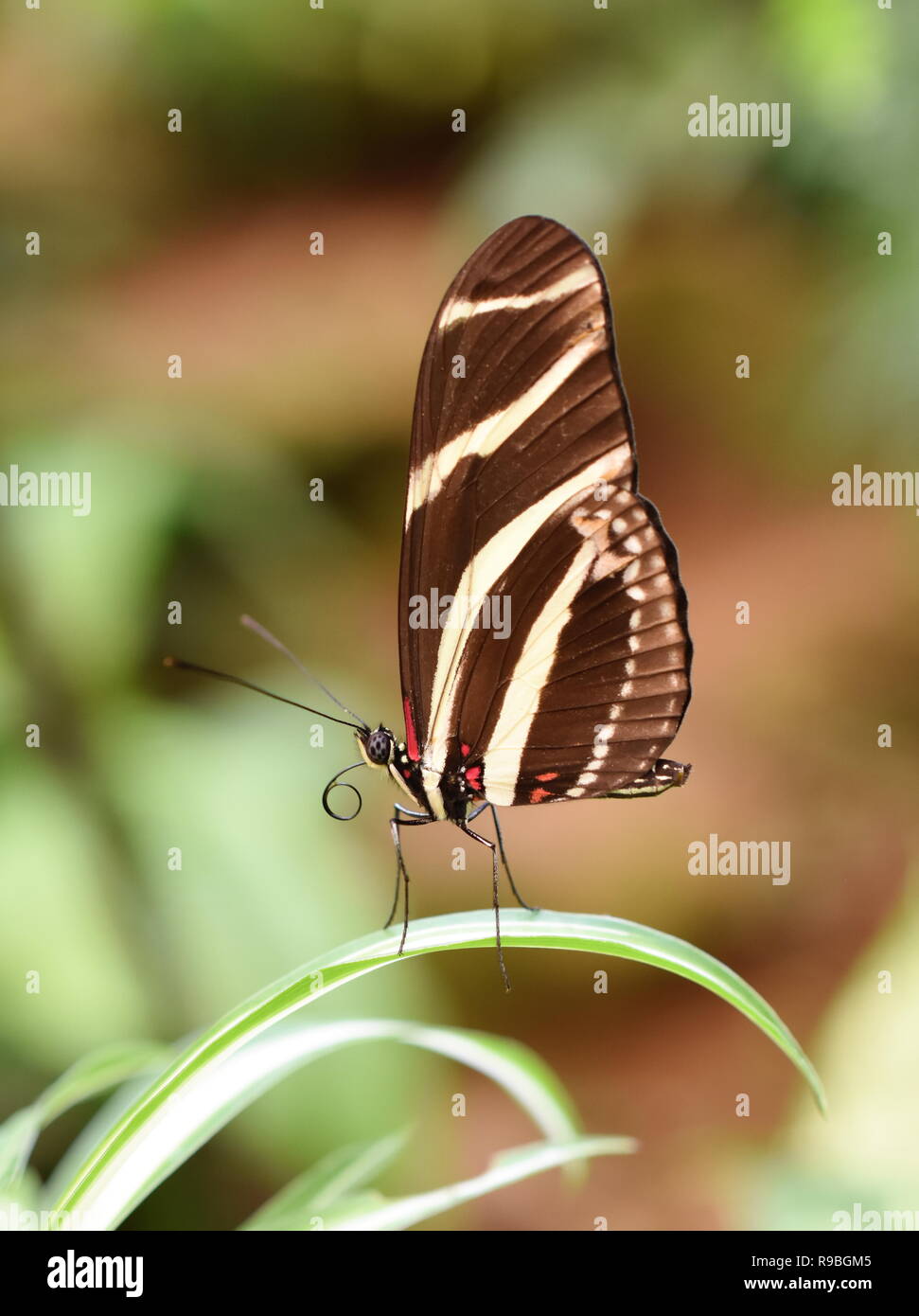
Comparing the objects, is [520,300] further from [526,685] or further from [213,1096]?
[213,1096]

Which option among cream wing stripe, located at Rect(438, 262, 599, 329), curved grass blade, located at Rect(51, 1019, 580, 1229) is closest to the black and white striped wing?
cream wing stripe, located at Rect(438, 262, 599, 329)

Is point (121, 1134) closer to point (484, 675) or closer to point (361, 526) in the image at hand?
point (484, 675)

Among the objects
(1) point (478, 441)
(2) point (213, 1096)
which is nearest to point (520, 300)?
(1) point (478, 441)

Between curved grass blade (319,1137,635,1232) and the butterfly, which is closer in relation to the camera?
curved grass blade (319,1137,635,1232)

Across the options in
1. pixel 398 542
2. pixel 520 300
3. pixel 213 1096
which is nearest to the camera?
pixel 213 1096

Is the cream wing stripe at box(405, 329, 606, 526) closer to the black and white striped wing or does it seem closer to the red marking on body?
the black and white striped wing

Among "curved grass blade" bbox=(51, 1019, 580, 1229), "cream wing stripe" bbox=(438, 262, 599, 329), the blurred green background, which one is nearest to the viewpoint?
"curved grass blade" bbox=(51, 1019, 580, 1229)

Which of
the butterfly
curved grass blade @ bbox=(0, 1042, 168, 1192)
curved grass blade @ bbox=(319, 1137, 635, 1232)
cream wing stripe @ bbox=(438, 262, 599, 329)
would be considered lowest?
curved grass blade @ bbox=(319, 1137, 635, 1232)
